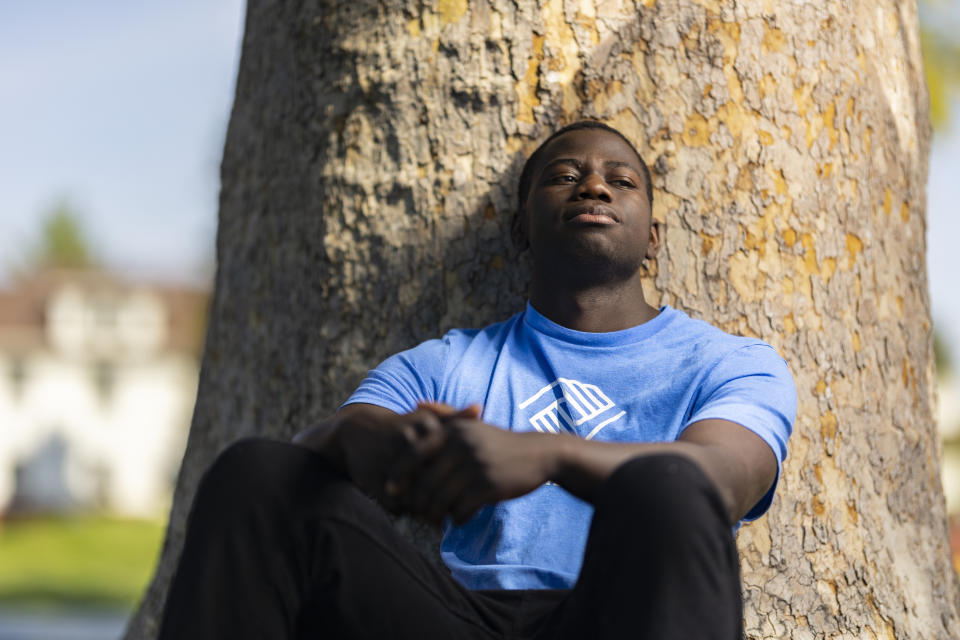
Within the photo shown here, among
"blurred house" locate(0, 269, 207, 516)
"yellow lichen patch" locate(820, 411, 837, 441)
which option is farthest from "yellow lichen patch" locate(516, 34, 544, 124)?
"blurred house" locate(0, 269, 207, 516)

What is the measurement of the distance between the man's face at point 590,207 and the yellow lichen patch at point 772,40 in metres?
0.63

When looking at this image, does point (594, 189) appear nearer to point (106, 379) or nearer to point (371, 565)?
point (371, 565)

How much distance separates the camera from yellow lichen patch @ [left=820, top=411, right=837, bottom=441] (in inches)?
118

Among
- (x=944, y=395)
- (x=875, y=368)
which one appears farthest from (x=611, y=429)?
(x=944, y=395)

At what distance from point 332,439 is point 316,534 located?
19cm

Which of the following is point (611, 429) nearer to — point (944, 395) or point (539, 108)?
point (539, 108)

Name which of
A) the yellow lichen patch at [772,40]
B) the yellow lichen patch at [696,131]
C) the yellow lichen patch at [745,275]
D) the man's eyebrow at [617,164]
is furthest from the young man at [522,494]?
the yellow lichen patch at [772,40]

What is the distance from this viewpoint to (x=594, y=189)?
2.70 m

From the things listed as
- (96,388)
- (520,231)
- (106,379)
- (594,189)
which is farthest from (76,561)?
(594,189)

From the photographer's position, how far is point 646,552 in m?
1.71

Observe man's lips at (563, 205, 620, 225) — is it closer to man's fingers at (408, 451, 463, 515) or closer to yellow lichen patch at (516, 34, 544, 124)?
yellow lichen patch at (516, 34, 544, 124)

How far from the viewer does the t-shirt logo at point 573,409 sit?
8.12ft

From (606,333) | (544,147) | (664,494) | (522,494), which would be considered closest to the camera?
(664,494)

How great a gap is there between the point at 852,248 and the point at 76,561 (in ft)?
84.3
